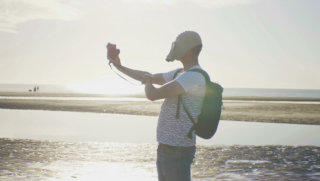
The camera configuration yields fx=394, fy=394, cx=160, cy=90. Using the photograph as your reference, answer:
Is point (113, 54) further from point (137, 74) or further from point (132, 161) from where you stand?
point (132, 161)

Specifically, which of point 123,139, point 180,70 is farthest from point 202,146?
point 180,70

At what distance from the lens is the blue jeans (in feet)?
13.1

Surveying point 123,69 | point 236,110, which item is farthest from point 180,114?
point 236,110

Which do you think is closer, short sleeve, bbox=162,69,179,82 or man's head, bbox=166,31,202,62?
man's head, bbox=166,31,202,62

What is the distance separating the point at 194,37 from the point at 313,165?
945 cm

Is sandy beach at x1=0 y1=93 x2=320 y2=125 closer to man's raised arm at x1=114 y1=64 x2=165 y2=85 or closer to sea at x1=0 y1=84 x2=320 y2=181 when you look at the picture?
sea at x1=0 y1=84 x2=320 y2=181

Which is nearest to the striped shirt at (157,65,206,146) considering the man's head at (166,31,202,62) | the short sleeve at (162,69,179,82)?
the man's head at (166,31,202,62)

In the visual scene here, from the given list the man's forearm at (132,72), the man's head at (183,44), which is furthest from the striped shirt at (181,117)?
the man's forearm at (132,72)

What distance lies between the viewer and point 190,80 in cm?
385

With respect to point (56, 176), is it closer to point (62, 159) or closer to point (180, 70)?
point (62, 159)

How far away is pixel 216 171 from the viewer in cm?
1086

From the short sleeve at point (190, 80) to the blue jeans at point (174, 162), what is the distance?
0.65 metres

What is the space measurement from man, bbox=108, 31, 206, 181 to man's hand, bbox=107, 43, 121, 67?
0.51 m

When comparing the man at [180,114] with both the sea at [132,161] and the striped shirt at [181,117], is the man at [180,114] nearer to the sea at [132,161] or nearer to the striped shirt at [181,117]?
the striped shirt at [181,117]
